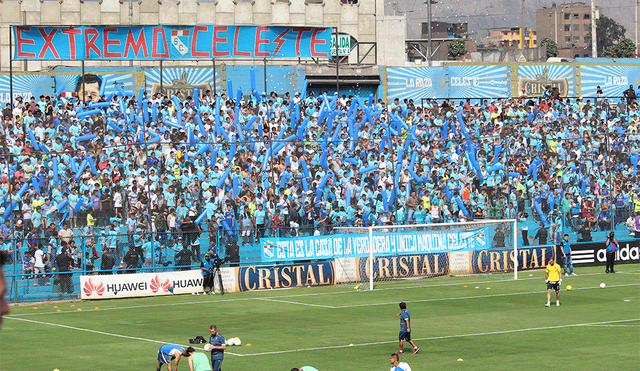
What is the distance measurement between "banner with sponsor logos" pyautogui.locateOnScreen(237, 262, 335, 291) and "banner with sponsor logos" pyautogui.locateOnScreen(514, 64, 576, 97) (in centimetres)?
2763

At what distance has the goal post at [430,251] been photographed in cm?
3136

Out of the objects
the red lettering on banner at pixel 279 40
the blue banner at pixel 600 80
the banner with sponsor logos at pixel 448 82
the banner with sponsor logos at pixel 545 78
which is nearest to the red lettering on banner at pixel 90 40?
the red lettering on banner at pixel 279 40

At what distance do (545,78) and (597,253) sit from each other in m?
21.4

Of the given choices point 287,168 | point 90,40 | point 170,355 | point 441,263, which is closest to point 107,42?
point 90,40

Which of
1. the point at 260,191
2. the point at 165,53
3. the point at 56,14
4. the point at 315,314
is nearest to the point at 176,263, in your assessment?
the point at 260,191

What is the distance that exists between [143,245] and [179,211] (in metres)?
2.20

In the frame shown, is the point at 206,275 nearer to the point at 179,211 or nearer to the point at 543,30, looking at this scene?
the point at 179,211

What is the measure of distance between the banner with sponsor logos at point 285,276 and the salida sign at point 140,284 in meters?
1.78

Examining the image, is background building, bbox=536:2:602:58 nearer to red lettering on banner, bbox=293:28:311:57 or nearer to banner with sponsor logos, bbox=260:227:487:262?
red lettering on banner, bbox=293:28:311:57

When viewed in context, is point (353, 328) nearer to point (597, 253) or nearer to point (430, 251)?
point (430, 251)

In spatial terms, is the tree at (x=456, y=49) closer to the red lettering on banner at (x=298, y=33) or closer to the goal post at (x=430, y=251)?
the red lettering on banner at (x=298, y=33)

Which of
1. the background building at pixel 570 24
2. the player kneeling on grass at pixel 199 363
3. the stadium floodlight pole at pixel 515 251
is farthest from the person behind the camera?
the background building at pixel 570 24

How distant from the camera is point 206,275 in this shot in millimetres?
29281

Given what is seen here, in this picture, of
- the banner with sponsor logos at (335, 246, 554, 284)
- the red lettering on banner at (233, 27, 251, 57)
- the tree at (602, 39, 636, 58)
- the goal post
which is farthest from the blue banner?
the tree at (602, 39, 636, 58)
